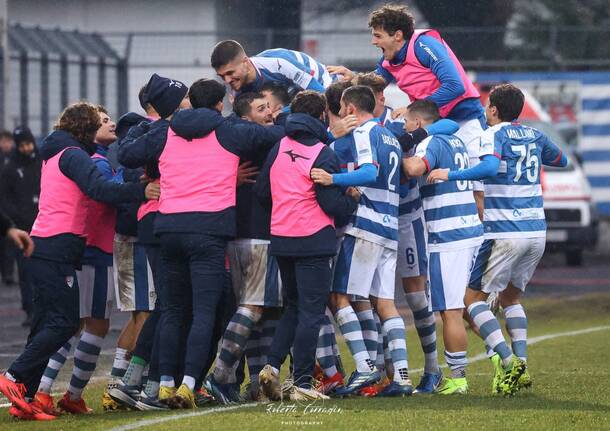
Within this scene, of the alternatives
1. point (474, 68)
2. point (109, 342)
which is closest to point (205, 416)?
point (109, 342)

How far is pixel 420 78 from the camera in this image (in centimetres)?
1058

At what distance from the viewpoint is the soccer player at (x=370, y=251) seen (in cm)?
947

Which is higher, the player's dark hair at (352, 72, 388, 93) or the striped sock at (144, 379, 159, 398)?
the player's dark hair at (352, 72, 388, 93)

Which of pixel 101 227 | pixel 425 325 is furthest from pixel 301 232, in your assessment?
pixel 425 325

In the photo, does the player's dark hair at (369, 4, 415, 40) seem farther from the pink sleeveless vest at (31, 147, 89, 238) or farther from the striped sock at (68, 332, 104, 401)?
the striped sock at (68, 332, 104, 401)

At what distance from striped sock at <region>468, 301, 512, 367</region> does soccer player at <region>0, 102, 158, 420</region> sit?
2364 millimetres

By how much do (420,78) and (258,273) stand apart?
2030 mm

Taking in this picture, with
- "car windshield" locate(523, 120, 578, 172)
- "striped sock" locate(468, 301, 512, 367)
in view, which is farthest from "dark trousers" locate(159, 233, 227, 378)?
"car windshield" locate(523, 120, 578, 172)

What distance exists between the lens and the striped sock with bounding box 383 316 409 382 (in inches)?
379

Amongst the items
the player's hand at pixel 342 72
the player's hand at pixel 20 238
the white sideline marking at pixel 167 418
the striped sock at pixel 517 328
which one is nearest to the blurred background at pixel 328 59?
the player's hand at pixel 342 72

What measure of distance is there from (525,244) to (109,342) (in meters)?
5.22

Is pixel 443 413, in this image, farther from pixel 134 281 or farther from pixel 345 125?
pixel 134 281

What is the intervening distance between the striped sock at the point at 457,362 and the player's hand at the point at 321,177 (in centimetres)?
149

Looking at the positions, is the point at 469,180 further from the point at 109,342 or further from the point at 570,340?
the point at 109,342
